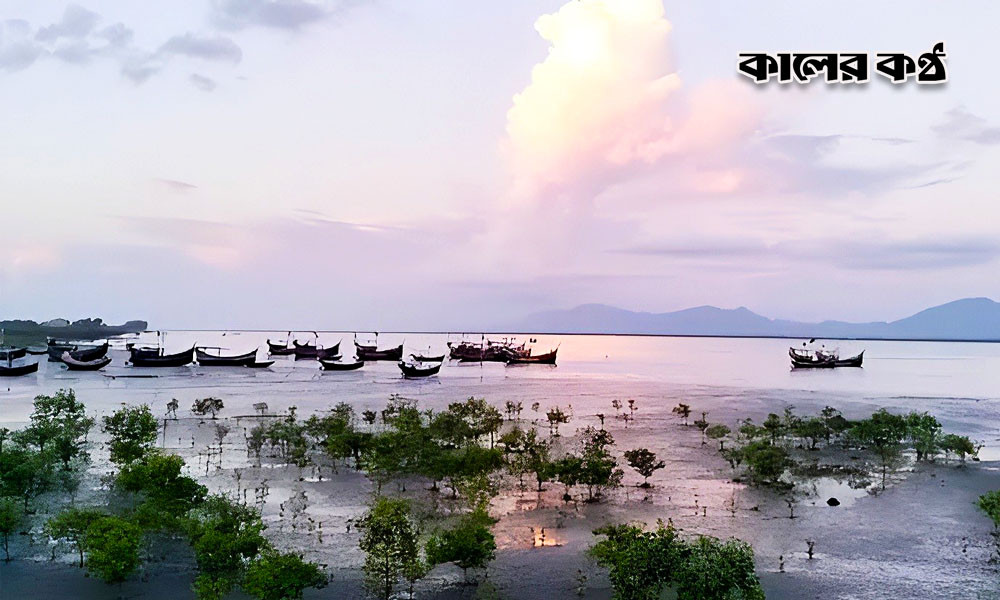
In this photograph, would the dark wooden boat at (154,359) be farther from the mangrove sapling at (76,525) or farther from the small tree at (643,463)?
the small tree at (643,463)

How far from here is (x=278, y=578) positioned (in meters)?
14.6

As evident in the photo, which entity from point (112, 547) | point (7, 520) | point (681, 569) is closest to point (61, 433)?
point (7, 520)

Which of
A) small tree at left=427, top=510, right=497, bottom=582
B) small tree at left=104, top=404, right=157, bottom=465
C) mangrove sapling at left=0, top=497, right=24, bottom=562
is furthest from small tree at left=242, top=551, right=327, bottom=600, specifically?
small tree at left=104, top=404, right=157, bottom=465

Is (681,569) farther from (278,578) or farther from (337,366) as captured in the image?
(337,366)

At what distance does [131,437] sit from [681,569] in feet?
73.0

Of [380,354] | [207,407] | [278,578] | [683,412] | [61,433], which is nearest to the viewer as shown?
[278,578]

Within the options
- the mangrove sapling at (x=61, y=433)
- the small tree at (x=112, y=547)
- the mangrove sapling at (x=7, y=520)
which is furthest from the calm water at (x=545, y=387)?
the small tree at (x=112, y=547)

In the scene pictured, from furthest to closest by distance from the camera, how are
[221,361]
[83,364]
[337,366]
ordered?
[221,361] < [337,366] < [83,364]

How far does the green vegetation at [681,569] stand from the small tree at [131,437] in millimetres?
17508

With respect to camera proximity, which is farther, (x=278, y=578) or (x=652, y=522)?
(x=652, y=522)

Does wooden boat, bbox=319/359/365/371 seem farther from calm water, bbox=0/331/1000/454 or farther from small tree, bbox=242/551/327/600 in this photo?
small tree, bbox=242/551/327/600

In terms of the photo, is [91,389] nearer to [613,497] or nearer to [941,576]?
[613,497]

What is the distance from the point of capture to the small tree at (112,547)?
15742mm

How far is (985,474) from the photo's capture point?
28484 millimetres
